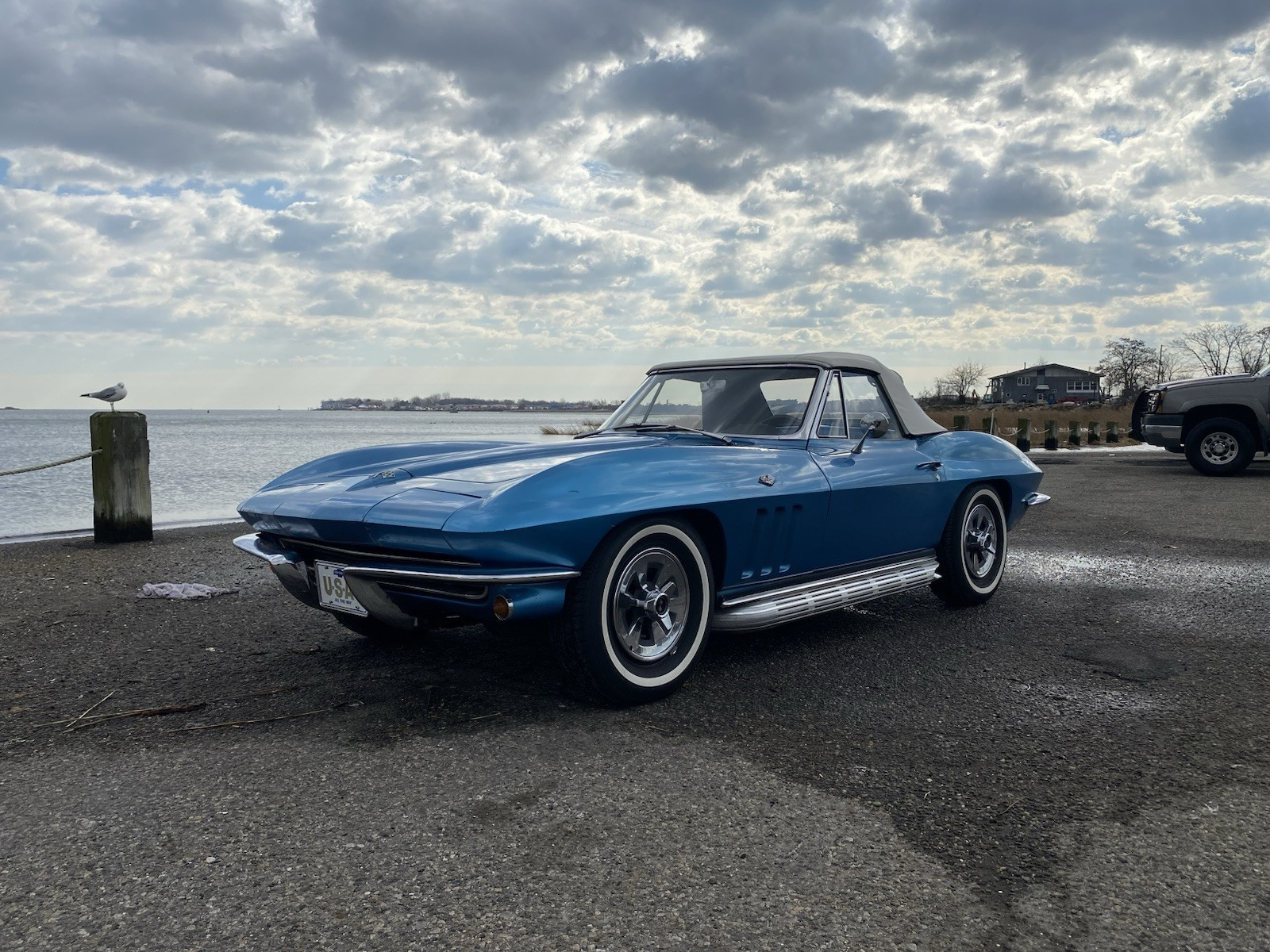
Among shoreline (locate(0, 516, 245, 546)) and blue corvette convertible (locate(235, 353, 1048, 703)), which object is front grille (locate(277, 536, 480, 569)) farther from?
shoreline (locate(0, 516, 245, 546))

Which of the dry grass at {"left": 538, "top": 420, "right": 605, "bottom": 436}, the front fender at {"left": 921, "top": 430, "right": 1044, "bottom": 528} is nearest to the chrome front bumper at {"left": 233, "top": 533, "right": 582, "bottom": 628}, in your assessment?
the dry grass at {"left": 538, "top": 420, "right": 605, "bottom": 436}

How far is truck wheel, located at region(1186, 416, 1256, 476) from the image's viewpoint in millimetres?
13867

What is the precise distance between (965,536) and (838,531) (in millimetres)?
1391

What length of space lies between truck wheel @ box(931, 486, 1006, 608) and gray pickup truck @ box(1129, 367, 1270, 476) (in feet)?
33.8

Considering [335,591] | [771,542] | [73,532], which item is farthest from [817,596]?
[73,532]

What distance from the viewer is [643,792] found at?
9.05ft

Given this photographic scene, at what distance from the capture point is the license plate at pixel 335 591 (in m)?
3.47

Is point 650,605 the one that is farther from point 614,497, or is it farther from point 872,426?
point 872,426

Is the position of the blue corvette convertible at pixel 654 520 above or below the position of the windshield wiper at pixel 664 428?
below

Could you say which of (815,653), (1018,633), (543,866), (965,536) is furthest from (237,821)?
(965,536)

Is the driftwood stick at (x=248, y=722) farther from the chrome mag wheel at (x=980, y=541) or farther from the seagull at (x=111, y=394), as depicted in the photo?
the seagull at (x=111, y=394)

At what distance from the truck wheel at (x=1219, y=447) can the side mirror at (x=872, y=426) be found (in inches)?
452

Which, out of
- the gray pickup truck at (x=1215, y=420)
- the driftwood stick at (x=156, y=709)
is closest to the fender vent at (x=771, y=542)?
the driftwood stick at (x=156, y=709)

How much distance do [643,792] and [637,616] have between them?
89cm
